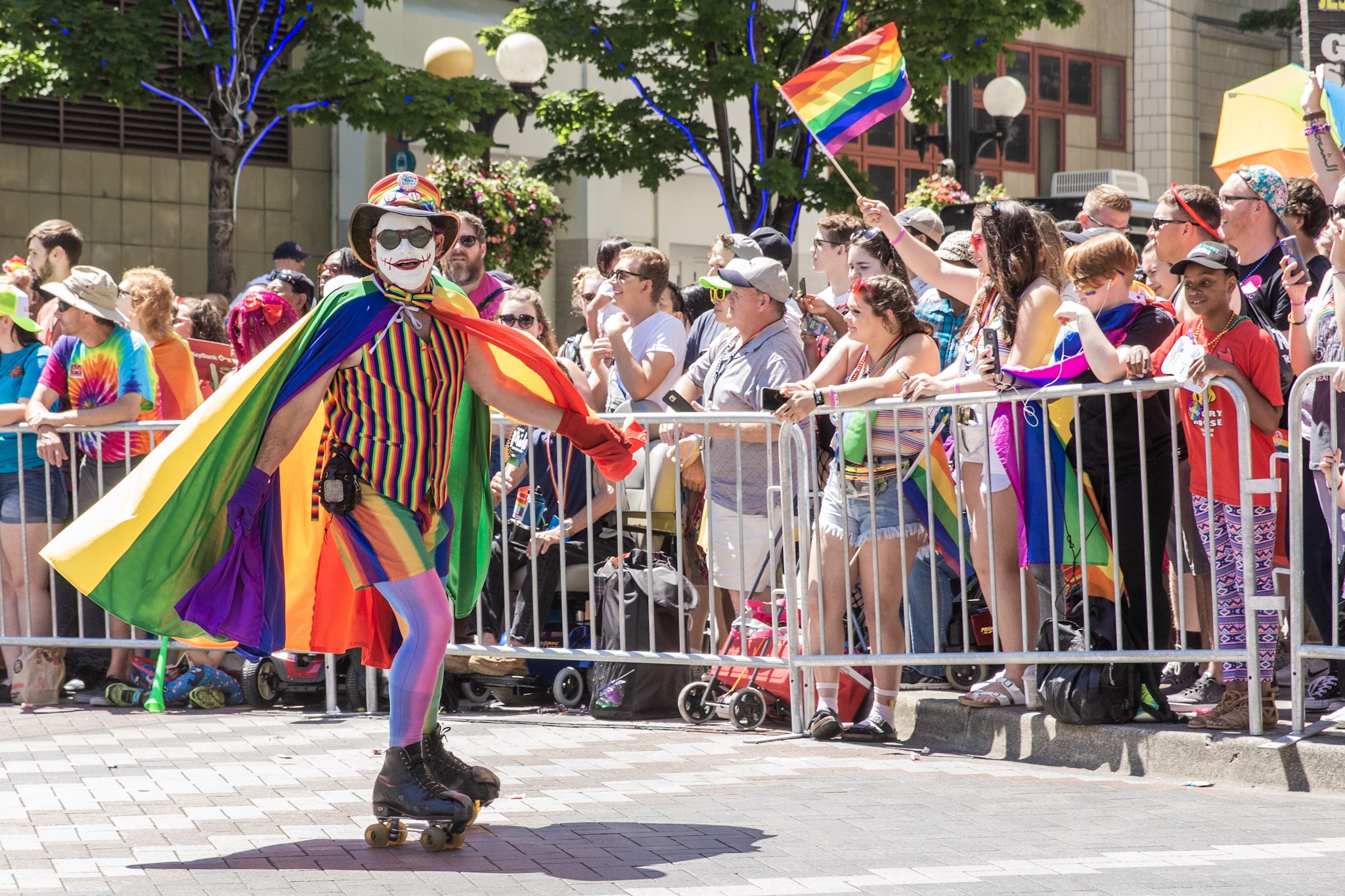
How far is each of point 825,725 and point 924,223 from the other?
309 cm

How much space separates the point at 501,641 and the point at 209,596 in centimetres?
283

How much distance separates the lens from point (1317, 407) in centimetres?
641

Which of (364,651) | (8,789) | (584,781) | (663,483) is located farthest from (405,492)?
(663,483)

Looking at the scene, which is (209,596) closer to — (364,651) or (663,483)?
(364,651)

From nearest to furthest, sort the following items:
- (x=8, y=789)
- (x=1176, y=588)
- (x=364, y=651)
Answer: (x=364, y=651) → (x=8, y=789) → (x=1176, y=588)

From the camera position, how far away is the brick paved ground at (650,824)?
484 cm

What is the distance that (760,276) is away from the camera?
25.5 ft

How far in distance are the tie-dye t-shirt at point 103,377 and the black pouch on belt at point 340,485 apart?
3.62 metres

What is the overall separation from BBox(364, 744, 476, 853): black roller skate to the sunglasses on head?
1.58 m

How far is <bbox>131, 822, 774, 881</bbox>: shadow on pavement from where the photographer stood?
5.02 metres

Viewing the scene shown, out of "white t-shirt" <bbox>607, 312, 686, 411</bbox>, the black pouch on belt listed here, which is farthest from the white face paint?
"white t-shirt" <bbox>607, 312, 686, 411</bbox>

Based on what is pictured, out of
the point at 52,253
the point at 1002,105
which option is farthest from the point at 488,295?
the point at 1002,105

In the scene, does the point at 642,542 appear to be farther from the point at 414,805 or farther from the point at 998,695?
the point at 414,805

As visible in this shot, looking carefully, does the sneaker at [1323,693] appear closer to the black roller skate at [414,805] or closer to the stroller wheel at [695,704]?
the stroller wheel at [695,704]
